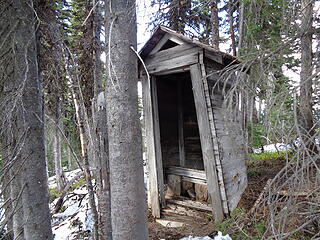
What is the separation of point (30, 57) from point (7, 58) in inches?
10.0

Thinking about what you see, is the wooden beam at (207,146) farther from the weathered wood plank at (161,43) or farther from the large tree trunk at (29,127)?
the large tree trunk at (29,127)

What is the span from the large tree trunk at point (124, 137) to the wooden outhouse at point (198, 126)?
127 cm

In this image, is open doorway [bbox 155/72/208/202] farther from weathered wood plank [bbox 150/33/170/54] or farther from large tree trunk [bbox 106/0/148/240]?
large tree trunk [bbox 106/0/148/240]

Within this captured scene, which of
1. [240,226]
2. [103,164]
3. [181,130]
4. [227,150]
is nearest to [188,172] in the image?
[227,150]


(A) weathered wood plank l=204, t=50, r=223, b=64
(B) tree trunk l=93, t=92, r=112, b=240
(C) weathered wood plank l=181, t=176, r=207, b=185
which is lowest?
(C) weathered wood plank l=181, t=176, r=207, b=185

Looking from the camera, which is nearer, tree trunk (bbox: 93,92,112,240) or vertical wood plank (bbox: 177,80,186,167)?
tree trunk (bbox: 93,92,112,240)

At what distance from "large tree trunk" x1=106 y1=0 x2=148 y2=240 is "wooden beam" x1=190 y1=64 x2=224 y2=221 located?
1643 mm

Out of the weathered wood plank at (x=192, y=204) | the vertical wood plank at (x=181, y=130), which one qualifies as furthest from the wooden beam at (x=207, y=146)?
the vertical wood plank at (x=181, y=130)

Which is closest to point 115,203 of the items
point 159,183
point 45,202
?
point 45,202

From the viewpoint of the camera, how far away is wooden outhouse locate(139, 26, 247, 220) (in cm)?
349

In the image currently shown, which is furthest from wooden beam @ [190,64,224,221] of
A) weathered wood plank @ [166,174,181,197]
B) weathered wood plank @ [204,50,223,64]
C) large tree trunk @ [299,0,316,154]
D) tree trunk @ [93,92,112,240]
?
tree trunk @ [93,92,112,240]

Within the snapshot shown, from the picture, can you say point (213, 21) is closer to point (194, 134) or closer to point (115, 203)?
point (194, 134)

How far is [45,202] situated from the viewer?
2475 millimetres

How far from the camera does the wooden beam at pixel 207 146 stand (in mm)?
3451
